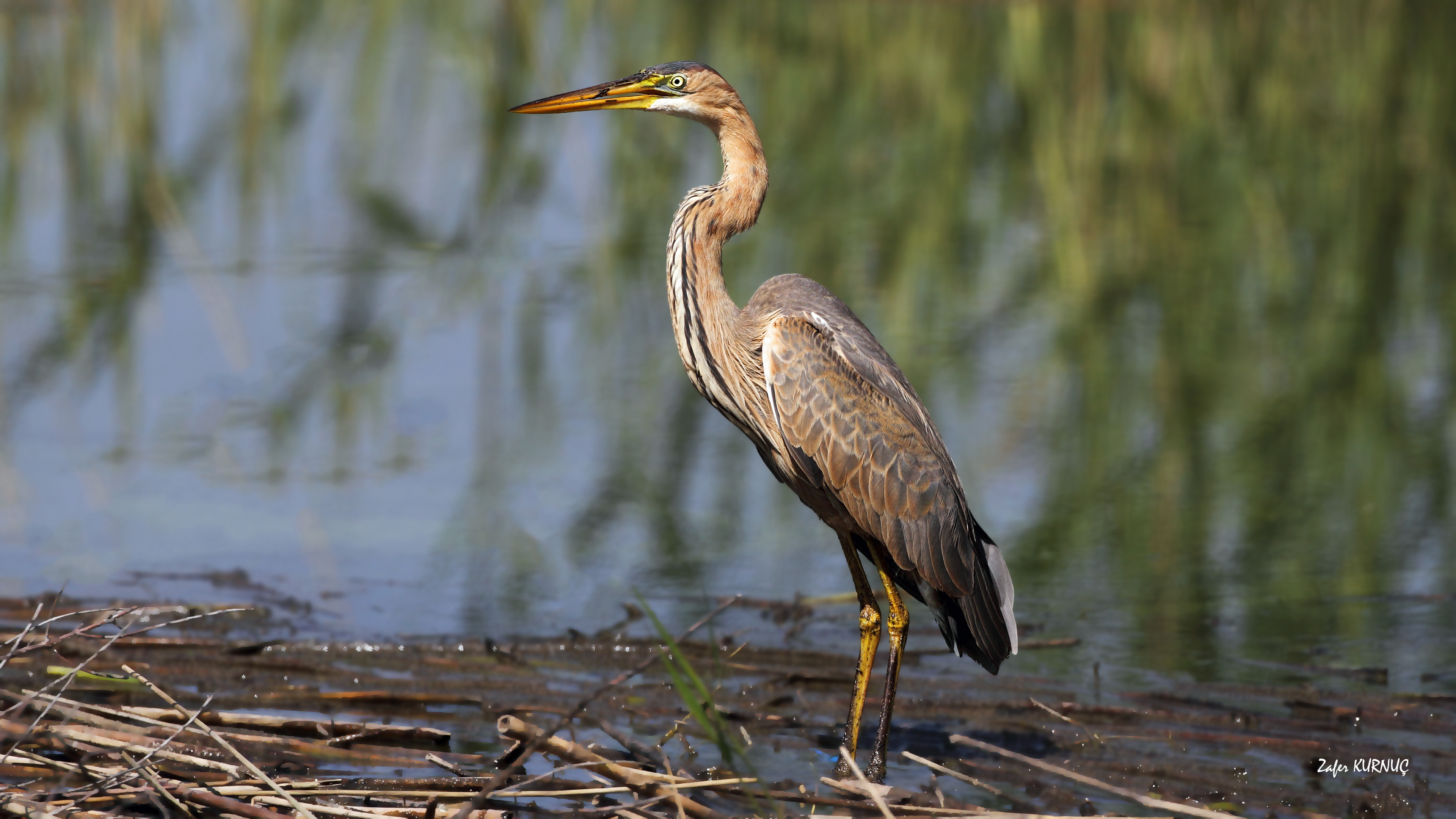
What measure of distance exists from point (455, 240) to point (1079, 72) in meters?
8.92

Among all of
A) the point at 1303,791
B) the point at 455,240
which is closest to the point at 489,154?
the point at 455,240

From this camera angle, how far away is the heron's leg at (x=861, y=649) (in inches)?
204

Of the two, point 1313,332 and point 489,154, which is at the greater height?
point 489,154

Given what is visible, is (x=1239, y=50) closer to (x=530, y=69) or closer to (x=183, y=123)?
(x=530, y=69)

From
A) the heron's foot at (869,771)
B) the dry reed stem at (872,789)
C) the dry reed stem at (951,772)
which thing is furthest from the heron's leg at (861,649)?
the dry reed stem at (872,789)

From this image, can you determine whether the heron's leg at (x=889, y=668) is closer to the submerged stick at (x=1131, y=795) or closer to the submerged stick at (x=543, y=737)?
the submerged stick at (x=1131, y=795)

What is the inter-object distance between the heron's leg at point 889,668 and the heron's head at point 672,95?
5.56 feet

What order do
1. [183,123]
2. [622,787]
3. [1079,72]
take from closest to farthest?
[622,787], [183,123], [1079,72]

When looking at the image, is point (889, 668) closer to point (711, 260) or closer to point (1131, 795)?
point (1131, 795)

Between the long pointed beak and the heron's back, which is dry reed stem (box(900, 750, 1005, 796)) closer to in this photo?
the heron's back

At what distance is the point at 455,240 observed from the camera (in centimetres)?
1134

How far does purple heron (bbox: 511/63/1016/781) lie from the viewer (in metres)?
5.40

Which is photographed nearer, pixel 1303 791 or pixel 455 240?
pixel 1303 791

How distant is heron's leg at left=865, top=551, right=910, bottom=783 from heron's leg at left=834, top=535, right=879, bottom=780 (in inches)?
2.4
